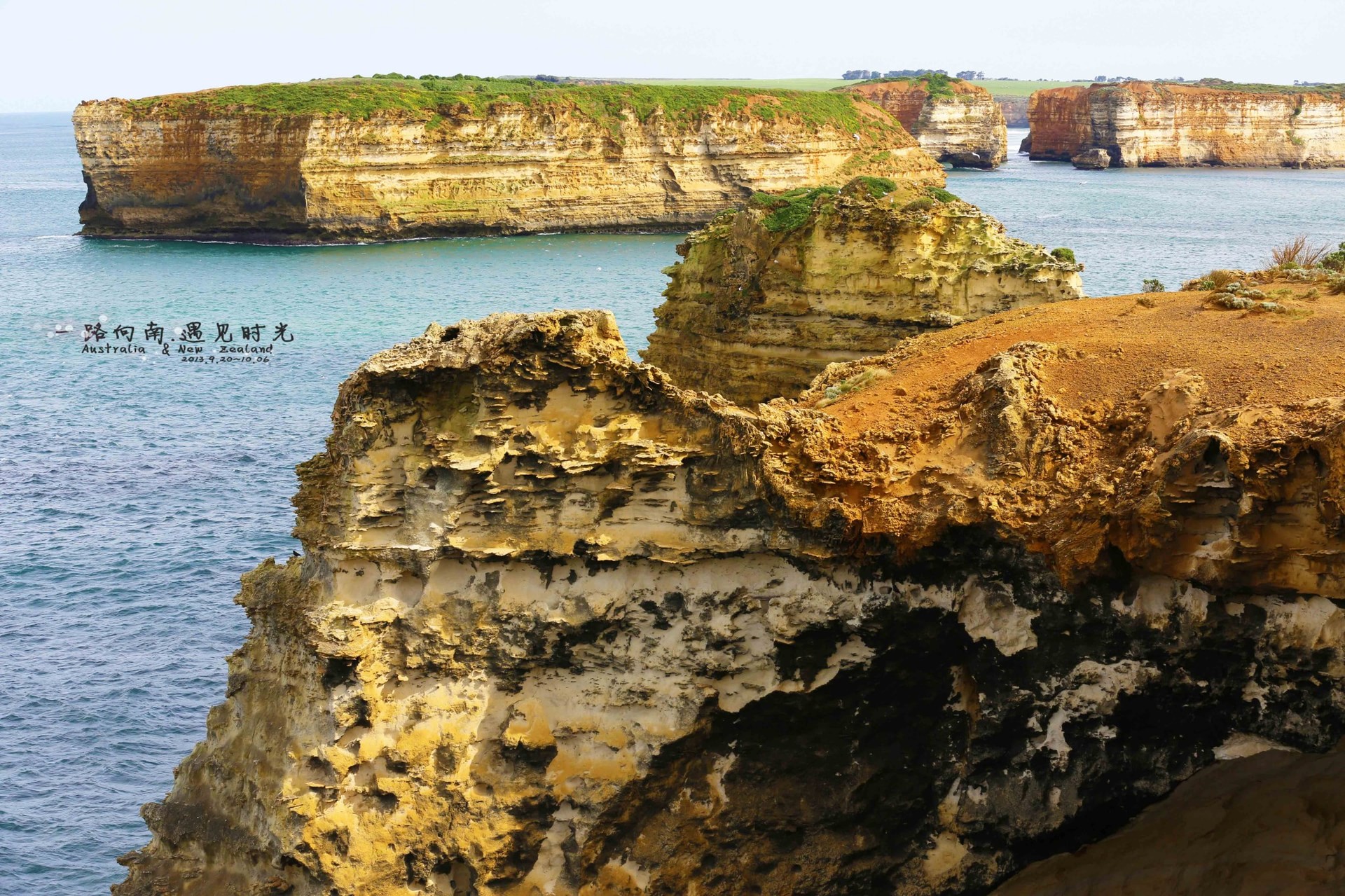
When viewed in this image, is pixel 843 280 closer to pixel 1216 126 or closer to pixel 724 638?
pixel 724 638

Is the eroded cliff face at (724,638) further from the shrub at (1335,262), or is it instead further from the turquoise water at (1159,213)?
the turquoise water at (1159,213)

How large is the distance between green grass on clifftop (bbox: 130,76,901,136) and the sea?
9565 millimetres

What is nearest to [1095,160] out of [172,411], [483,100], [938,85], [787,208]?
[938,85]

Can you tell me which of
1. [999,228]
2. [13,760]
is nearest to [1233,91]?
[999,228]

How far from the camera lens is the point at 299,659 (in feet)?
48.7

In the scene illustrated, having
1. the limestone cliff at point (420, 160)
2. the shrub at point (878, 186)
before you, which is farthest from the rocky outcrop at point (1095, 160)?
the shrub at point (878, 186)

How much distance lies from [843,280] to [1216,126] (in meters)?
136

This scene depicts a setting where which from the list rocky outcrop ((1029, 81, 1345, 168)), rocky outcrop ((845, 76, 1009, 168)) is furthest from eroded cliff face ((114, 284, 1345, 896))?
rocky outcrop ((1029, 81, 1345, 168))

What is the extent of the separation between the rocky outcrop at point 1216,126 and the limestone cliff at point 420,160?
62411 mm

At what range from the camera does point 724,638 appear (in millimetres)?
14461

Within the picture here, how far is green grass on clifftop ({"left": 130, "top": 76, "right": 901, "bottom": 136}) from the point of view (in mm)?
94812

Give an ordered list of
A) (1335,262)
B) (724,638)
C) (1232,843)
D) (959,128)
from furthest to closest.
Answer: (959,128)
(1335,262)
(724,638)
(1232,843)

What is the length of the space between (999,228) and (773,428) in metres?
17.8

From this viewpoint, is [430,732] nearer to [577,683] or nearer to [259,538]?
[577,683]
